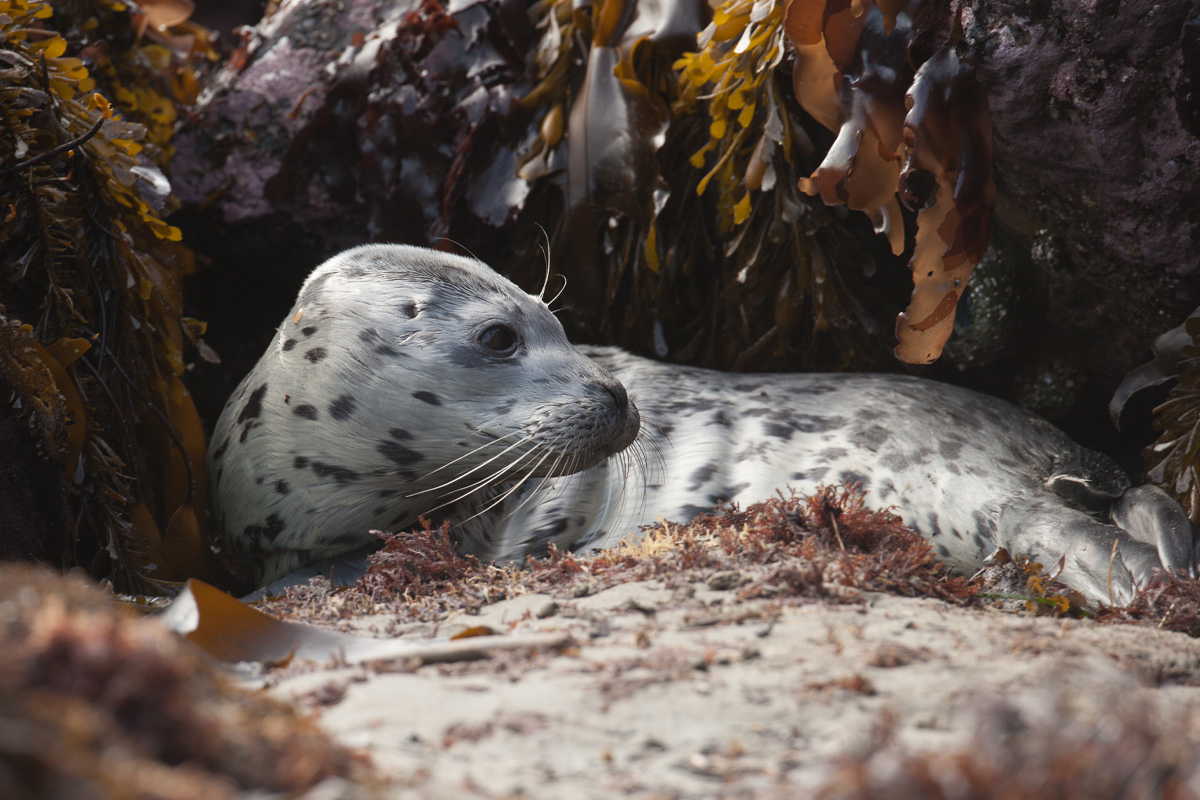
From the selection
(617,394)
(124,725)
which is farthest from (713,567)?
(124,725)

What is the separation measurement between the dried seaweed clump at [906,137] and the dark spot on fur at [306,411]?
1551 mm

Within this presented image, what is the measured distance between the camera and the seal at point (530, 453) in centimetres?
240

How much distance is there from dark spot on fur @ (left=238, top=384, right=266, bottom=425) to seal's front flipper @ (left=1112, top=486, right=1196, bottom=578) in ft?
7.91

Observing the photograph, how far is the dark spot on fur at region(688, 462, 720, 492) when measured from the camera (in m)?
2.77

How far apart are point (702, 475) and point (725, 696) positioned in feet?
5.72

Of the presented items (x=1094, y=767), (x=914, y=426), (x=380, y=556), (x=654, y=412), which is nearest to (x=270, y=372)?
(x=380, y=556)

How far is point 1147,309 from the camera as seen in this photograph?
277 centimetres

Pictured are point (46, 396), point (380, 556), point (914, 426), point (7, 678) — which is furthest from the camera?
point (914, 426)

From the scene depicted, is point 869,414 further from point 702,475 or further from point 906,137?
point 906,137

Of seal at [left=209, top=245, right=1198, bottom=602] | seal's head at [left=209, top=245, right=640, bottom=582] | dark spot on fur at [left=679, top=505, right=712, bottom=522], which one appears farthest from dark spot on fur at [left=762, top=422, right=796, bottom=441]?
seal's head at [left=209, top=245, right=640, bottom=582]

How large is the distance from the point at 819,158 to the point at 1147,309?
1.16 m

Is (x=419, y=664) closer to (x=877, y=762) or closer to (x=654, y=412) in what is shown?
(x=877, y=762)

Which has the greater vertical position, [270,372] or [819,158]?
[819,158]

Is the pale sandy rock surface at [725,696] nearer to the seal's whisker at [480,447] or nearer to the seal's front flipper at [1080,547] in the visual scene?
the seal's front flipper at [1080,547]
